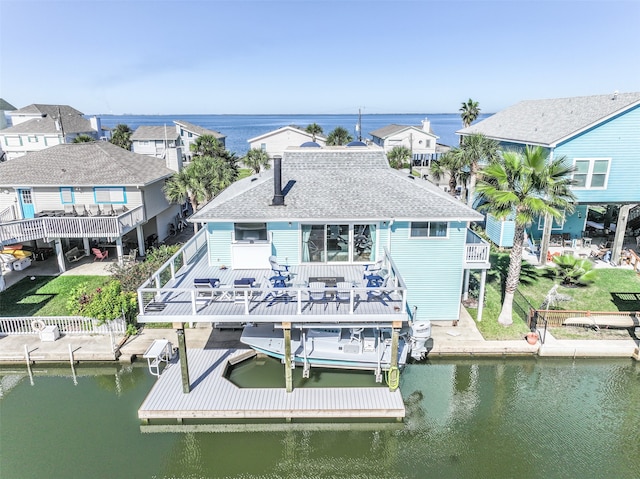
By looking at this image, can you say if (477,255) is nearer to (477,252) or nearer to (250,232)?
(477,252)

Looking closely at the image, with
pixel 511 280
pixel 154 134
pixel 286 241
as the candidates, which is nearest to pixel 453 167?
pixel 511 280

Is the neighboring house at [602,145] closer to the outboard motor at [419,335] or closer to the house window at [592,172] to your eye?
the house window at [592,172]

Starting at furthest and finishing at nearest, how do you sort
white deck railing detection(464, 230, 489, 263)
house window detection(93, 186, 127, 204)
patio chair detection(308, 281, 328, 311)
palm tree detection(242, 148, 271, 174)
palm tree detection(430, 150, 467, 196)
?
1. palm tree detection(242, 148, 271, 174)
2. palm tree detection(430, 150, 467, 196)
3. house window detection(93, 186, 127, 204)
4. white deck railing detection(464, 230, 489, 263)
5. patio chair detection(308, 281, 328, 311)

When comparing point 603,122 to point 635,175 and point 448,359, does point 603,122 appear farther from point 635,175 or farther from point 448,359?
point 448,359

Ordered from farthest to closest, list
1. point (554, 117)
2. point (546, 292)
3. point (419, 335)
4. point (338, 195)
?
point (554, 117) < point (546, 292) < point (338, 195) < point (419, 335)

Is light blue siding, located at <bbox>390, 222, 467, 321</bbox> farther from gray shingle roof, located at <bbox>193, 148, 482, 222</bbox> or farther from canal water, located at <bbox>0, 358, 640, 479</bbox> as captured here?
canal water, located at <bbox>0, 358, 640, 479</bbox>

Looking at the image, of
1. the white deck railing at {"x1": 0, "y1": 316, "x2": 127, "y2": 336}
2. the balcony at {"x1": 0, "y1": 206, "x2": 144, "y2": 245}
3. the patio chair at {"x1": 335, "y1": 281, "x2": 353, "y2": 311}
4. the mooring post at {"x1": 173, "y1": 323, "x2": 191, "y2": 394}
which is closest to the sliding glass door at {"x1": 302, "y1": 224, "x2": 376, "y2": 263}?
the patio chair at {"x1": 335, "y1": 281, "x2": 353, "y2": 311}

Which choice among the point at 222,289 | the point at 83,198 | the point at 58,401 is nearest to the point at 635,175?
the point at 222,289
